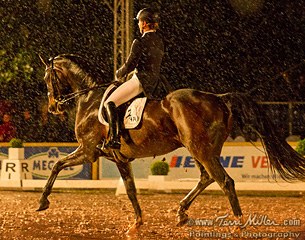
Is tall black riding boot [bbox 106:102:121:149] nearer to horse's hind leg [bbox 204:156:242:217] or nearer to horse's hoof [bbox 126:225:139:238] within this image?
horse's hoof [bbox 126:225:139:238]

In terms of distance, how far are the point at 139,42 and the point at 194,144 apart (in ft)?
→ 4.91

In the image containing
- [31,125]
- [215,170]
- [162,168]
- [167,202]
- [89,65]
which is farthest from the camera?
[31,125]

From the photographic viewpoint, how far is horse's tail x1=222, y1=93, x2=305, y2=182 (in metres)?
9.13

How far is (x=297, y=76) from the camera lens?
23.6 metres

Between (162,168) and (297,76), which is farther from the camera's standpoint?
(297,76)

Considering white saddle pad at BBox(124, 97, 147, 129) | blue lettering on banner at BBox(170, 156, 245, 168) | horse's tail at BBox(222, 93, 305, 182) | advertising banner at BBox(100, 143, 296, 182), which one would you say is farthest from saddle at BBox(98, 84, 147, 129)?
blue lettering on banner at BBox(170, 156, 245, 168)

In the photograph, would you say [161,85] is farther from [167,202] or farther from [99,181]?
[99,181]

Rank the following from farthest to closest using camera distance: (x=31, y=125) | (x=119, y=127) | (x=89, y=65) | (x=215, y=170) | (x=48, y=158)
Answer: (x=31, y=125) < (x=48, y=158) < (x=89, y=65) < (x=119, y=127) < (x=215, y=170)

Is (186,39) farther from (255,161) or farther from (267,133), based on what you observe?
Result: (267,133)

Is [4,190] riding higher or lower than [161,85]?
lower

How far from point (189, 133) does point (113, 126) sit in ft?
3.50

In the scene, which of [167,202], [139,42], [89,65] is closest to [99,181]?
[167,202]

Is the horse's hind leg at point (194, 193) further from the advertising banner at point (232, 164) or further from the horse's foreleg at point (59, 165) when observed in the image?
the advertising banner at point (232, 164)

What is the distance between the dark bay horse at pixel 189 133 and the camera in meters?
8.91
